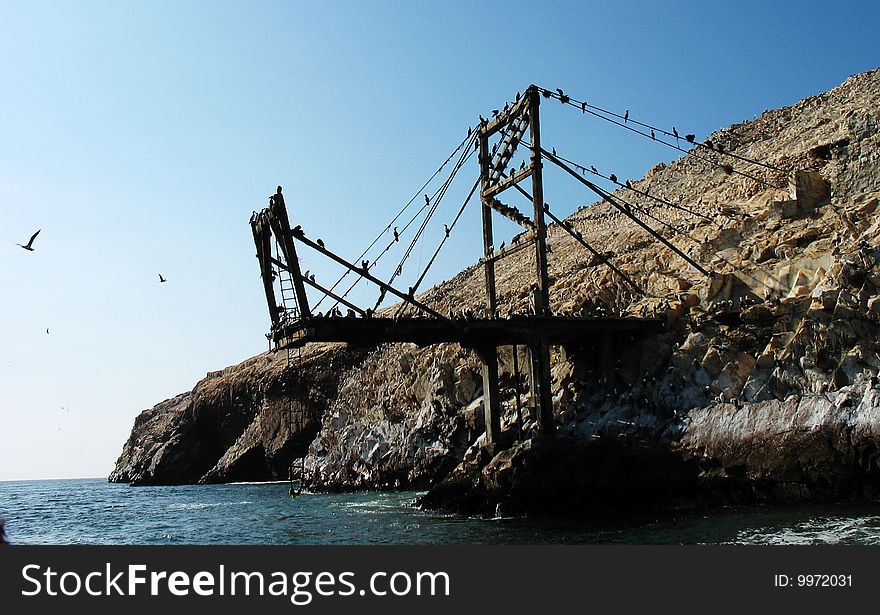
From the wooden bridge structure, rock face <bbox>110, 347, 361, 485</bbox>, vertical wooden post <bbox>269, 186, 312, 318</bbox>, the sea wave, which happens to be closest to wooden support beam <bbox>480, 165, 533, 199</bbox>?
the wooden bridge structure

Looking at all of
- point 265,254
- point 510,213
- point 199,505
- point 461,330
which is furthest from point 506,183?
point 199,505

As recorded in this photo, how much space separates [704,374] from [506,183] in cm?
1320

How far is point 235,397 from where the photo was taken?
295ft

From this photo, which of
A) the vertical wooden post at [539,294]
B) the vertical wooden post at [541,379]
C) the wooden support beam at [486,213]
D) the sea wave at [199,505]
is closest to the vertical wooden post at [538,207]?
the vertical wooden post at [539,294]

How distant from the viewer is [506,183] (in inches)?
1642

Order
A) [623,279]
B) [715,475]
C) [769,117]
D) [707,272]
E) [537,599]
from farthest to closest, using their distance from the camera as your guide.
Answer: [769,117] → [623,279] → [707,272] → [715,475] → [537,599]

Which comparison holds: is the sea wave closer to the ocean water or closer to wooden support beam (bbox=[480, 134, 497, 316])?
the ocean water

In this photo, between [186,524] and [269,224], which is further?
[186,524]

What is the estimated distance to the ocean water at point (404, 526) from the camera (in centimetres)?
2409

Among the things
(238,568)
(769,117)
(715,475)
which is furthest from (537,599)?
(769,117)

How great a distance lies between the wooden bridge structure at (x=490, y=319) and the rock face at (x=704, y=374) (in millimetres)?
1382

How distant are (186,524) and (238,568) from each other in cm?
2683

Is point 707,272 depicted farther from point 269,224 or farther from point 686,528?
point 269,224

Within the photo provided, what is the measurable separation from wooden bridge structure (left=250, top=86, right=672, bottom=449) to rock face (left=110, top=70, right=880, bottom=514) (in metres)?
1.38
